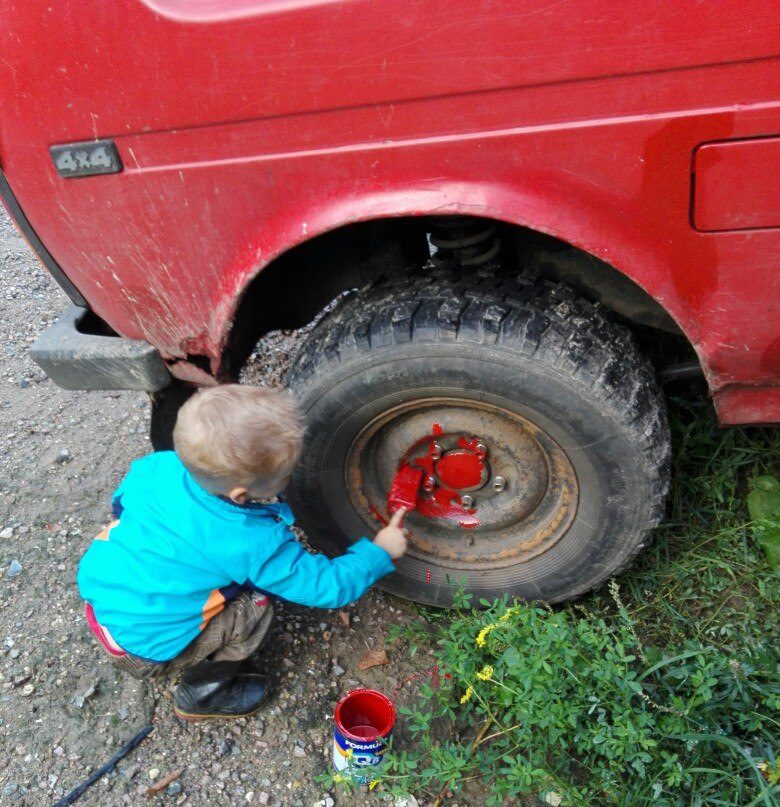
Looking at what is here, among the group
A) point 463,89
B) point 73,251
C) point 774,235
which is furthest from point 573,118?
point 73,251

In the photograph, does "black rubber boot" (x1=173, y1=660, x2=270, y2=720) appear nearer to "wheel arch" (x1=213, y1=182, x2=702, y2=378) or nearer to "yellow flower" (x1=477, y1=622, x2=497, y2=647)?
"yellow flower" (x1=477, y1=622, x2=497, y2=647)

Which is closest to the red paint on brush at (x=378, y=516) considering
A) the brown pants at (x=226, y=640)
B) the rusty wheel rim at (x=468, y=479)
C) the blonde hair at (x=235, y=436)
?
the rusty wheel rim at (x=468, y=479)

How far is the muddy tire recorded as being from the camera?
1854 millimetres

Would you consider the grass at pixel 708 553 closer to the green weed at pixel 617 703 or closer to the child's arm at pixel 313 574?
the green weed at pixel 617 703

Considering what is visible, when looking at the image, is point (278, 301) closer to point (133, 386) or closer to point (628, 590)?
point (133, 386)

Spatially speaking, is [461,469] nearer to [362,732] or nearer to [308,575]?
[308,575]

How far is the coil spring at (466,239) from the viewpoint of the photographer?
6.25ft

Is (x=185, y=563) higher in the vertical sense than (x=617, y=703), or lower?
higher

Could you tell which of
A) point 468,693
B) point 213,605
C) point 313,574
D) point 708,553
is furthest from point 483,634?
point 708,553

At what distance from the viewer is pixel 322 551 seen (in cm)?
239

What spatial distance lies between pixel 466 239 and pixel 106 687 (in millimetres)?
1671

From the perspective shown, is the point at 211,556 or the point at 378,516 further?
the point at 378,516

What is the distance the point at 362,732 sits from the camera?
2037mm

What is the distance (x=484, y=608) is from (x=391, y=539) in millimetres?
483
